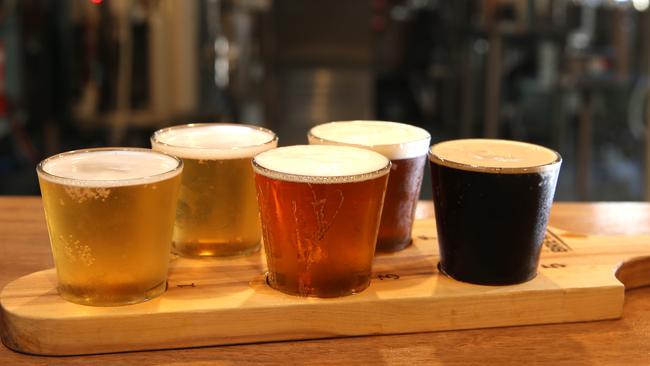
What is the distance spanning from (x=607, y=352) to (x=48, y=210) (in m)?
0.61

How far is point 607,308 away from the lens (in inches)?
38.3

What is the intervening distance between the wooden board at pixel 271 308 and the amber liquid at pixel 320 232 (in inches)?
0.9

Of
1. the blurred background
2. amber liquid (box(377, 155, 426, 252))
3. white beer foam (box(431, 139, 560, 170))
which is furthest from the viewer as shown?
the blurred background

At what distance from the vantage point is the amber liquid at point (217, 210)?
101 cm

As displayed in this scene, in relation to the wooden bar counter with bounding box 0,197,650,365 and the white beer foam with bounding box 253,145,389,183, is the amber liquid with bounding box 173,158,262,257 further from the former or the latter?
the wooden bar counter with bounding box 0,197,650,365

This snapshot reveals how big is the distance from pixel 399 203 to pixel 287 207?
23cm

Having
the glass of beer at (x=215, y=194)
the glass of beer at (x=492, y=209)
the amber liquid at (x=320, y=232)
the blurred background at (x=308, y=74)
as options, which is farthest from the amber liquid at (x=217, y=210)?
the blurred background at (x=308, y=74)

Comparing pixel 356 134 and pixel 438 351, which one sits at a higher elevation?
pixel 356 134

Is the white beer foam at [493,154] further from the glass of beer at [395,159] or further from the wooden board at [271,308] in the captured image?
the wooden board at [271,308]

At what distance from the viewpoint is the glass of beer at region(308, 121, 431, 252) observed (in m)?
1.04

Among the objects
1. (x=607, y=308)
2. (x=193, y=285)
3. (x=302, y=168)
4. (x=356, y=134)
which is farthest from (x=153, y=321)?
(x=607, y=308)

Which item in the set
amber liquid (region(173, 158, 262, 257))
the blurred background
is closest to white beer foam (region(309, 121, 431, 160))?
amber liquid (region(173, 158, 262, 257))

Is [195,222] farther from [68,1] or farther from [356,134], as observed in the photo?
[68,1]

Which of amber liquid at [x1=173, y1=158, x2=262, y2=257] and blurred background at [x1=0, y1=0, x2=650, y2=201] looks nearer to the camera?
amber liquid at [x1=173, y1=158, x2=262, y2=257]
